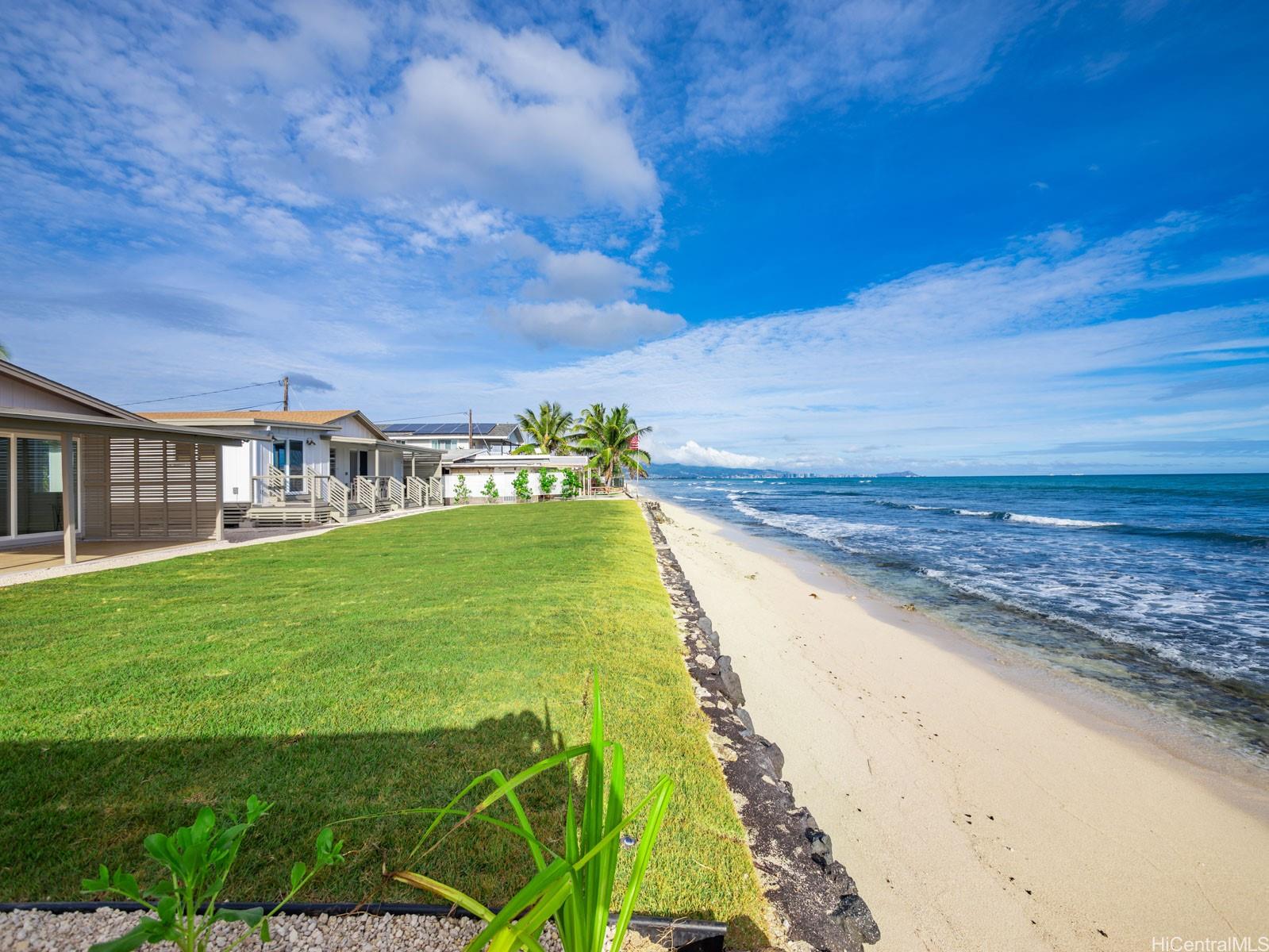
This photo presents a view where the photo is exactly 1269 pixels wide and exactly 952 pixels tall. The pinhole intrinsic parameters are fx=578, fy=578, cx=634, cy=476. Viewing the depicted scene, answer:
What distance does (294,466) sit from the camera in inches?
770

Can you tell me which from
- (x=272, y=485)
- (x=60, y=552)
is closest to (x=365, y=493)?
(x=272, y=485)

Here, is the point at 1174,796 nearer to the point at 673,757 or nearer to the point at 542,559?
the point at 673,757

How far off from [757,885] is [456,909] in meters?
1.37

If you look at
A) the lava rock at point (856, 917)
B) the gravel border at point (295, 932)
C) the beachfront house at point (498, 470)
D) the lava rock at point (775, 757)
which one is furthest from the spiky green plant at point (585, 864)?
the beachfront house at point (498, 470)

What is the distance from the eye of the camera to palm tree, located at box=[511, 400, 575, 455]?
42344mm

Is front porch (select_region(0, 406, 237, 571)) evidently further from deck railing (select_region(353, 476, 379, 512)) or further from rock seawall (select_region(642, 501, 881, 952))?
rock seawall (select_region(642, 501, 881, 952))

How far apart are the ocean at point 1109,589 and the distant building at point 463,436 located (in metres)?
23.1

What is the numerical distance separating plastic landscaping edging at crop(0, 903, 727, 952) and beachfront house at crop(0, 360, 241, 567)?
10.5 m

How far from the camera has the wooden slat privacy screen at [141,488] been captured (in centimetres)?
1356

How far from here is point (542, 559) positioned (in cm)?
1088

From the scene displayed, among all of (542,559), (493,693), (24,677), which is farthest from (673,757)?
(542,559)

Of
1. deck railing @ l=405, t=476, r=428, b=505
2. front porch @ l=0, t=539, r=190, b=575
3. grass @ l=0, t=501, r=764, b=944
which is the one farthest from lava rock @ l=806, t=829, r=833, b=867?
deck railing @ l=405, t=476, r=428, b=505

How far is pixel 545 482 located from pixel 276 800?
28.8 meters

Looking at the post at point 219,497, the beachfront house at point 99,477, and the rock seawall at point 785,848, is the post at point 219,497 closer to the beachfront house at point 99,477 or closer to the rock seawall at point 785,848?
the beachfront house at point 99,477
